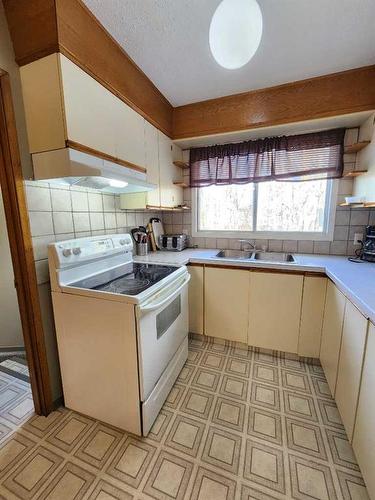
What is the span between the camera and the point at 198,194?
2.57m

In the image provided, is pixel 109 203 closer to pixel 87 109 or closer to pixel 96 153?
pixel 96 153

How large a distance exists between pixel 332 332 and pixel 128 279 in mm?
1449

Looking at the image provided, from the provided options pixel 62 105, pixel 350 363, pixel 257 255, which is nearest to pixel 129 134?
pixel 62 105

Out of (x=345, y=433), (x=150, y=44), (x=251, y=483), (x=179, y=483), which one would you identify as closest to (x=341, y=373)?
(x=345, y=433)

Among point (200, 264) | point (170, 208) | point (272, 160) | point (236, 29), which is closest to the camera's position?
point (236, 29)

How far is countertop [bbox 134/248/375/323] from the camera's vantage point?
106 centimetres

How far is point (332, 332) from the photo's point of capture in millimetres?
1478

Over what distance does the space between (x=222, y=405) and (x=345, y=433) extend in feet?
2.35

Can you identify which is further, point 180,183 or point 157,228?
point 157,228

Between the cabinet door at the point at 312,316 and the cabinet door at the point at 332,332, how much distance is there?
0.05m

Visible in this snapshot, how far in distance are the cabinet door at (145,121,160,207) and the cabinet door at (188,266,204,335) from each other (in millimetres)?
730

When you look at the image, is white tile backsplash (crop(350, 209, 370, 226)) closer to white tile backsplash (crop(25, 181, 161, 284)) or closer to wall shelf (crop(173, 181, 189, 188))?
wall shelf (crop(173, 181, 189, 188))

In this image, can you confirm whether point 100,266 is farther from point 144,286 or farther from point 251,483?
point 251,483

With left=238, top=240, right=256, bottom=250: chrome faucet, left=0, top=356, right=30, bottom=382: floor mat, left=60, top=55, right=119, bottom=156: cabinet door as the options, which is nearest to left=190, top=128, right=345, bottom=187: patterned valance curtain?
left=238, top=240, right=256, bottom=250: chrome faucet
